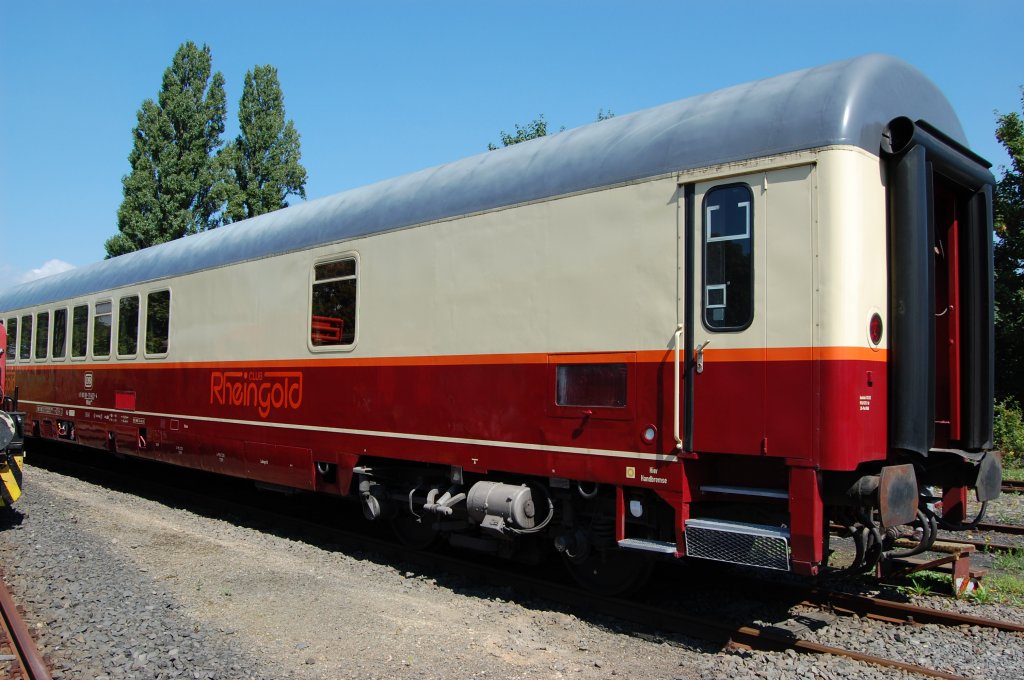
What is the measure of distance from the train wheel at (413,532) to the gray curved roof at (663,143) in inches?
114

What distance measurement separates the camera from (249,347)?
911 cm

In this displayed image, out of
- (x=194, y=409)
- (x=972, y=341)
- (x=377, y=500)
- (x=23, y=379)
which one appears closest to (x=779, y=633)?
(x=972, y=341)

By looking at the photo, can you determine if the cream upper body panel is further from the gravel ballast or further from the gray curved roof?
the gravel ballast

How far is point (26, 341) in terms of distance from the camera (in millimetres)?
15234

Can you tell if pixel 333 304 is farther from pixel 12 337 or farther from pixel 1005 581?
pixel 12 337

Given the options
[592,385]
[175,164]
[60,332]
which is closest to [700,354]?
[592,385]

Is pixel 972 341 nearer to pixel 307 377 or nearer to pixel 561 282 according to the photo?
pixel 561 282

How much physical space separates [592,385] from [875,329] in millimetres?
1888

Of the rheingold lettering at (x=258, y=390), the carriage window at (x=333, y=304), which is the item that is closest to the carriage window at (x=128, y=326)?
the rheingold lettering at (x=258, y=390)

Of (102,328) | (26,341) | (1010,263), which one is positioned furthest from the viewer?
(1010,263)

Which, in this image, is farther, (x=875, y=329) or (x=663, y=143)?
(x=663, y=143)

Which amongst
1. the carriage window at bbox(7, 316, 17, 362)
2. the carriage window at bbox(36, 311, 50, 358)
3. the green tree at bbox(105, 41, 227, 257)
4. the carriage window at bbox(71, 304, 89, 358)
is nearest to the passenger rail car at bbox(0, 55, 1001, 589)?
the carriage window at bbox(71, 304, 89, 358)

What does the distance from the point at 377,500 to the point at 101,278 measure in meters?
7.71

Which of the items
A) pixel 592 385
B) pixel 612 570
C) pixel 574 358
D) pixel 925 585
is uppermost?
pixel 574 358
